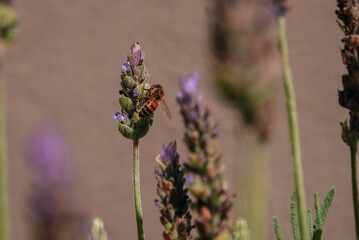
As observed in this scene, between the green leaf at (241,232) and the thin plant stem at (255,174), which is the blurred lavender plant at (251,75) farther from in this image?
the green leaf at (241,232)

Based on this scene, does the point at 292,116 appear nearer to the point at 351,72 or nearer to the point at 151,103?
the point at 351,72

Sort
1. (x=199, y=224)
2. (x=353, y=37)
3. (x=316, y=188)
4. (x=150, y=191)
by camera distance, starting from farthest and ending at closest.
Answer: (x=150, y=191) < (x=316, y=188) < (x=353, y=37) < (x=199, y=224)

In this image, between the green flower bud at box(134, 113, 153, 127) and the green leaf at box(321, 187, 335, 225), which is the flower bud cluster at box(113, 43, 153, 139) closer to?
the green flower bud at box(134, 113, 153, 127)

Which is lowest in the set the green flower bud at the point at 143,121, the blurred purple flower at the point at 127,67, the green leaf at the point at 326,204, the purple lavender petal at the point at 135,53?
the green leaf at the point at 326,204

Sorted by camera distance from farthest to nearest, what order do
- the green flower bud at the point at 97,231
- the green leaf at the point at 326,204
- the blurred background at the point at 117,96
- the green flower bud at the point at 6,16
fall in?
the blurred background at the point at 117,96 → the green flower bud at the point at 6,16 → the green leaf at the point at 326,204 → the green flower bud at the point at 97,231

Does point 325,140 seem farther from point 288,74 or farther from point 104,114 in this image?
point 288,74

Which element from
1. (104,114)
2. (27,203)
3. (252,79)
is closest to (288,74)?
(252,79)

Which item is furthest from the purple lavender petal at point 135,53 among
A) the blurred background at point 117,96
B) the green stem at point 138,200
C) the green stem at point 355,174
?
the blurred background at point 117,96
